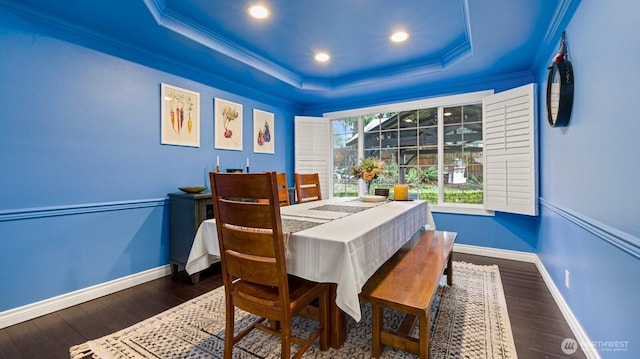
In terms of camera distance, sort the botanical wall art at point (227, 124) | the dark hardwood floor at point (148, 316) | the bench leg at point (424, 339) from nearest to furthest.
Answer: the bench leg at point (424, 339), the dark hardwood floor at point (148, 316), the botanical wall art at point (227, 124)

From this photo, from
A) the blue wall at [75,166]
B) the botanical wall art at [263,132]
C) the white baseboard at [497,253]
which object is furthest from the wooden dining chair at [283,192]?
the white baseboard at [497,253]

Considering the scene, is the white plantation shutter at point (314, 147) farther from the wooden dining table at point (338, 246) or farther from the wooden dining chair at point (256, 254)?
the wooden dining chair at point (256, 254)

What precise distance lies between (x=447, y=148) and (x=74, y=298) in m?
4.41

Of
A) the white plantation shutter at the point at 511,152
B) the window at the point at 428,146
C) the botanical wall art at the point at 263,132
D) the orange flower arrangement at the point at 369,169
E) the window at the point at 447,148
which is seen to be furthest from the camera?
the botanical wall art at the point at 263,132

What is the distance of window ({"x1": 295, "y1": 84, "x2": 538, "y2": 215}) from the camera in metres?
3.19

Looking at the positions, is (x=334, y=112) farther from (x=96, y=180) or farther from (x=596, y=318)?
(x=596, y=318)

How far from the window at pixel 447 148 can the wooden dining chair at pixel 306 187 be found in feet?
3.76

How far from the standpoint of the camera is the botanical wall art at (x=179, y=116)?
293 centimetres

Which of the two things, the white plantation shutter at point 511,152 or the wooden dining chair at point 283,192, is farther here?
the white plantation shutter at point 511,152

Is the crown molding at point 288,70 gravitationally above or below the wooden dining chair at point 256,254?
above

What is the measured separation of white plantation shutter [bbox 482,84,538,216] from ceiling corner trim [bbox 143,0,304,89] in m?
2.65

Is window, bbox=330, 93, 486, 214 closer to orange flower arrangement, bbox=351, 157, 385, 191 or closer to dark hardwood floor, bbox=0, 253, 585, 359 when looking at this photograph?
orange flower arrangement, bbox=351, 157, 385, 191

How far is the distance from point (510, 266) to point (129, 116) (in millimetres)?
4305

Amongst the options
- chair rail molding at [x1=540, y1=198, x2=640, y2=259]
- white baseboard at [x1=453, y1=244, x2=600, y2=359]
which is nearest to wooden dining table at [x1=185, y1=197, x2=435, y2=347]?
chair rail molding at [x1=540, y1=198, x2=640, y2=259]
